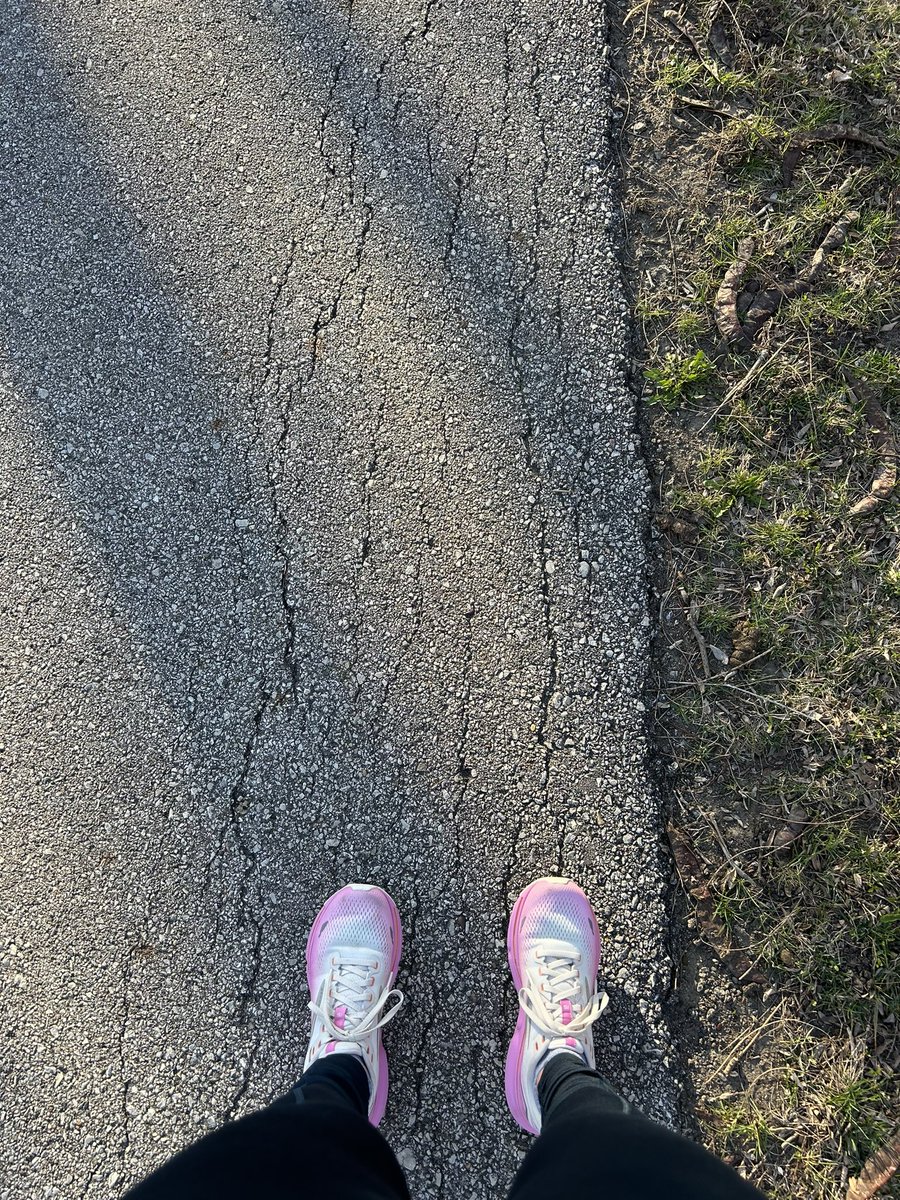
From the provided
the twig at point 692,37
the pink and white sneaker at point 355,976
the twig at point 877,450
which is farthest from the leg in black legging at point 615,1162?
the twig at point 692,37

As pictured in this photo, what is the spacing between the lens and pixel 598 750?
188 cm

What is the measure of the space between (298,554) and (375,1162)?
1.34 m

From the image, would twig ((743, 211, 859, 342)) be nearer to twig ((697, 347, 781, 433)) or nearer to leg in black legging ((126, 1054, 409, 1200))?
twig ((697, 347, 781, 433))

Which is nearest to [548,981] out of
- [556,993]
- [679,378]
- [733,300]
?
[556,993]

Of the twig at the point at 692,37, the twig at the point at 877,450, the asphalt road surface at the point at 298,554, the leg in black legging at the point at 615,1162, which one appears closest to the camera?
the leg in black legging at the point at 615,1162

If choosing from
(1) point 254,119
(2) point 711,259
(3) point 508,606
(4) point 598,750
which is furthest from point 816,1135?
(1) point 254,119

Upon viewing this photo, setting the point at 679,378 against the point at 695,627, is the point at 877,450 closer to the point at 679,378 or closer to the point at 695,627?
the point at 679,378

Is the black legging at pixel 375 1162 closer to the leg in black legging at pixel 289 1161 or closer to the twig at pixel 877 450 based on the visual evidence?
the leg in black legging at pixel 289 1161

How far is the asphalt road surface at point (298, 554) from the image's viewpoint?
1.85m

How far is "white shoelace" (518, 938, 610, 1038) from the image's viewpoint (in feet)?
5.70

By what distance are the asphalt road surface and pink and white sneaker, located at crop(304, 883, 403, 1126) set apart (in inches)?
2.6

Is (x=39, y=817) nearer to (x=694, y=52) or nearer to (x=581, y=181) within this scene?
(x=581, y=181)

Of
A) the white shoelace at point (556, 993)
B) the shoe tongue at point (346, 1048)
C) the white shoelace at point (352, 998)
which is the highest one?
the white shoelace at point (556, 993)

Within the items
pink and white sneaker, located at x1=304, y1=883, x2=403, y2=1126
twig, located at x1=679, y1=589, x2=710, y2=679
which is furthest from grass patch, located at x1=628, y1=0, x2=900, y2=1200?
pink and white sneaker, located at x1=304, y1=883, x2=403, y2=1126
